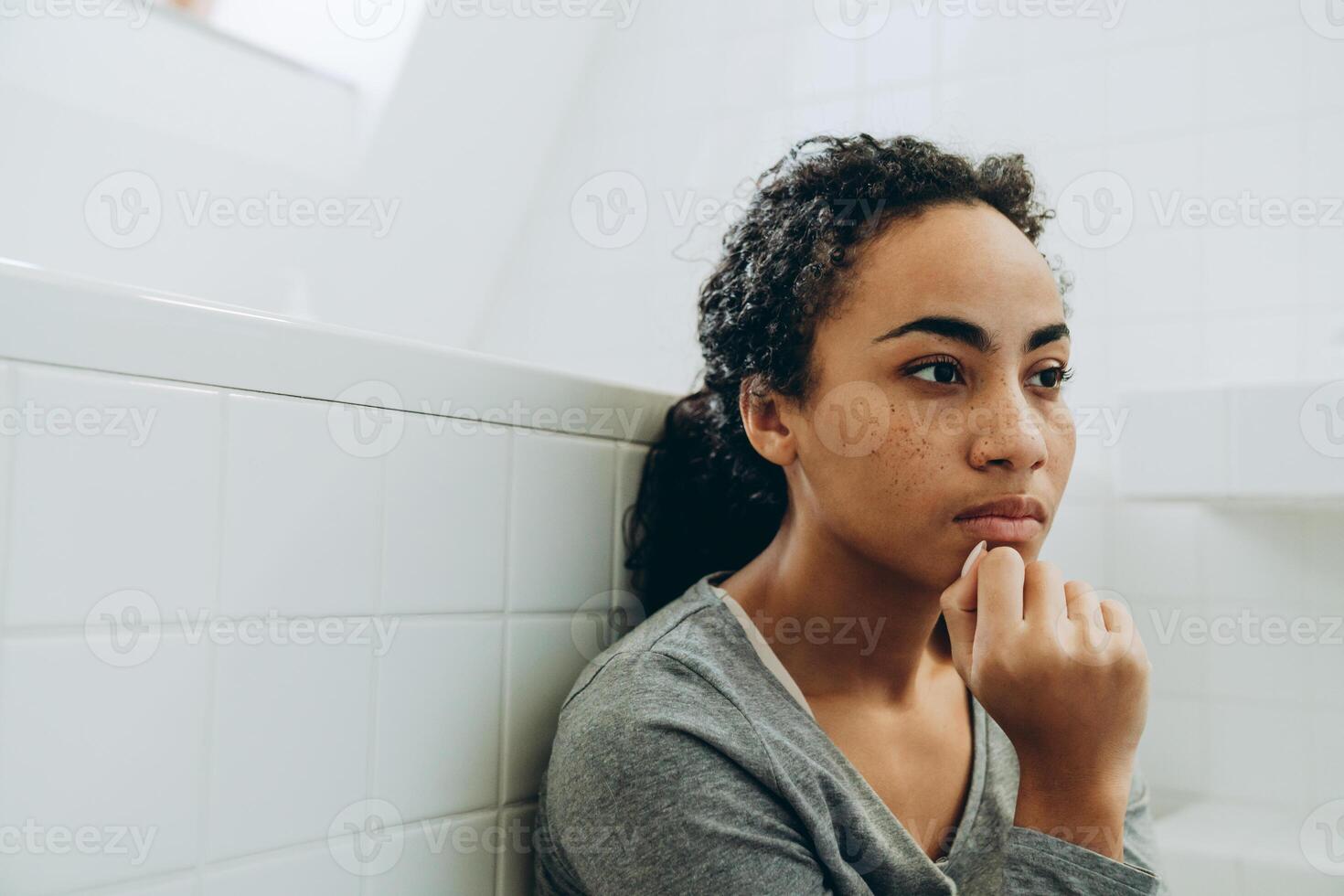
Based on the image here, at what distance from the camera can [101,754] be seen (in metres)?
0.57

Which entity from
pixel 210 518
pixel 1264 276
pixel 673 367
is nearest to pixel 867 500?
pixel 210 518

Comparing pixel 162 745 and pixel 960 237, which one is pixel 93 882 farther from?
pixel 960 237

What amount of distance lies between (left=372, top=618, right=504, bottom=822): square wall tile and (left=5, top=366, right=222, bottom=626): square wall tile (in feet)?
0.52

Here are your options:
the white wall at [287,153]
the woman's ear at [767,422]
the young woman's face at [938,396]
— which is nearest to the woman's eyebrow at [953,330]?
the young woman's face at [938,396]

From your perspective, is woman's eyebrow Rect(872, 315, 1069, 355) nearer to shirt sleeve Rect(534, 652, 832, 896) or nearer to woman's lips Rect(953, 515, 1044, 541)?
woman's lips Rect(953, 515, 1044, 541)

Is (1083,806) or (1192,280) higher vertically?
(1192,280)

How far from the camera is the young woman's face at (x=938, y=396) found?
762mm

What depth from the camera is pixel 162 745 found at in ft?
1.93

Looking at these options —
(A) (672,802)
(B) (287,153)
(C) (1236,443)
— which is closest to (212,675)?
(A) (672,802)

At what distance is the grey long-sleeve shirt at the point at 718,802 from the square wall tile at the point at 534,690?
0.11 feet

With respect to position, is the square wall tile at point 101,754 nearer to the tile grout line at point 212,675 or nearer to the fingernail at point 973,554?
the tile grout line at point 212,675

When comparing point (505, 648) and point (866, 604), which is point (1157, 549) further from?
point (505, 648)

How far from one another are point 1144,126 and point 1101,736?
0.95 metres

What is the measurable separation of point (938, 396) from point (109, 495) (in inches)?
21.3
